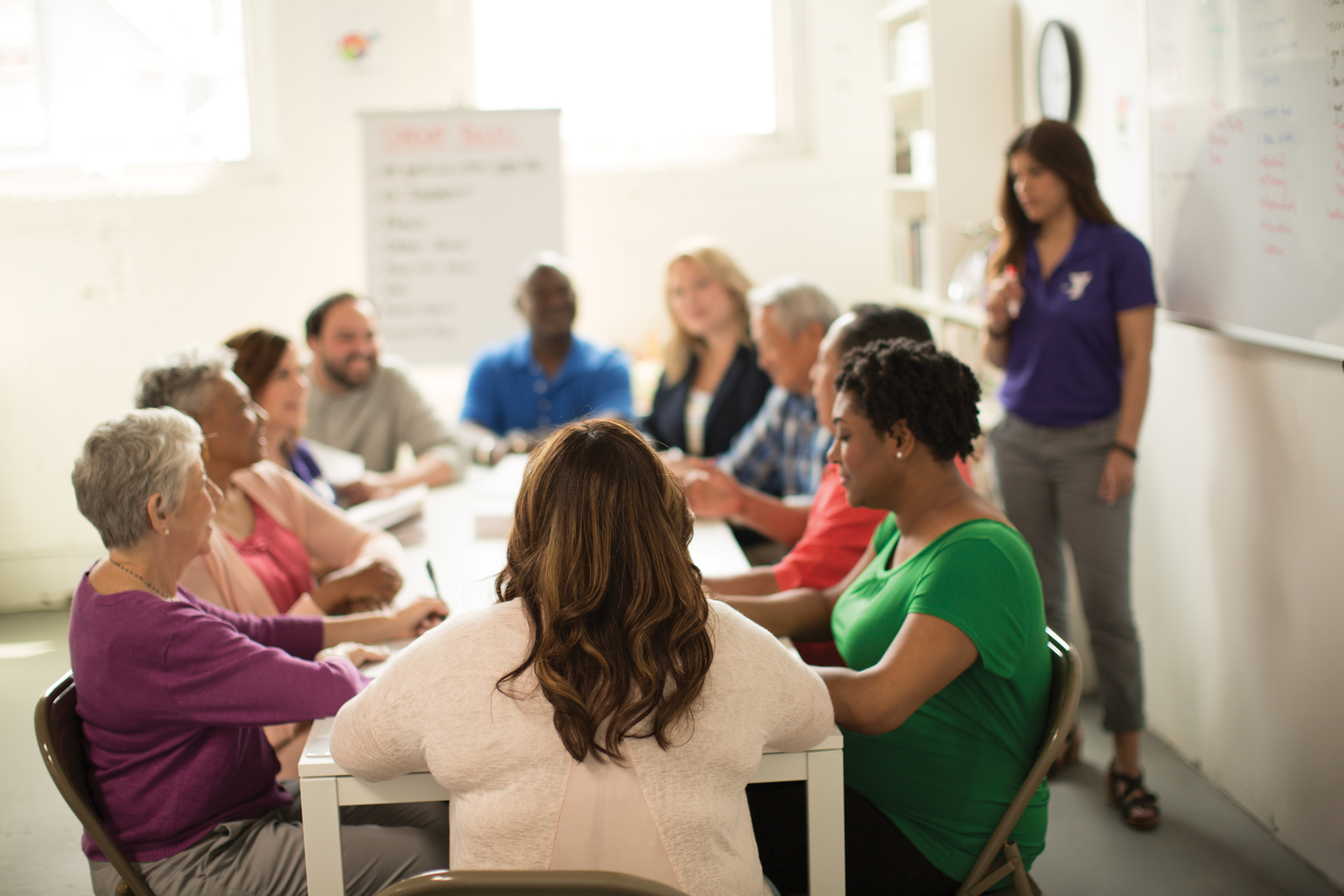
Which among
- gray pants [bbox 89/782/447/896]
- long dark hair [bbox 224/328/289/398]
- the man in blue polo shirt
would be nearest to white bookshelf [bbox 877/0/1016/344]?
the man in blue polo shirt

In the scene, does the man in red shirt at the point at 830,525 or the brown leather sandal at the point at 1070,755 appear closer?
the man in red shirt at the point at 830,525

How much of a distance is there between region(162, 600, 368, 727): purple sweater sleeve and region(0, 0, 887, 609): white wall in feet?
10.9

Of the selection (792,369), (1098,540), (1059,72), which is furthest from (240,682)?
(1059,72)

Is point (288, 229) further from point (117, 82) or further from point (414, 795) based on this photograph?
point (414, 795)

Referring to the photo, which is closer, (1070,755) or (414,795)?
(414,795)

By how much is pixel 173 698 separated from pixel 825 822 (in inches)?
34.5

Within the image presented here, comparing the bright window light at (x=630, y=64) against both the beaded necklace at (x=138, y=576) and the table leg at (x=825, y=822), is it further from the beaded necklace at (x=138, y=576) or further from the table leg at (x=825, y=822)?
the table leg at (x=825, y=822)

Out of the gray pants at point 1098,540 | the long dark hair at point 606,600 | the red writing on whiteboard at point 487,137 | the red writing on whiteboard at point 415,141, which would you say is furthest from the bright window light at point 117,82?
the long dark hair at point 606,600

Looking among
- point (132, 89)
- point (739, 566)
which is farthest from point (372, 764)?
point (132, 89)

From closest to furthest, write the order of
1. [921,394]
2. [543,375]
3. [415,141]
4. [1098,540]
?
[921,394] < [1098,540] < [543,375] < [415,141]

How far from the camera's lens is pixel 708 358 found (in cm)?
356

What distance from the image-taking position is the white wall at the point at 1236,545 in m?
2.12

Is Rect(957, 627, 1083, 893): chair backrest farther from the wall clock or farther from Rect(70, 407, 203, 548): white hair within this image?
the wall clock

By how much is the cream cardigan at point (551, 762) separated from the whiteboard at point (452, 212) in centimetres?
329
